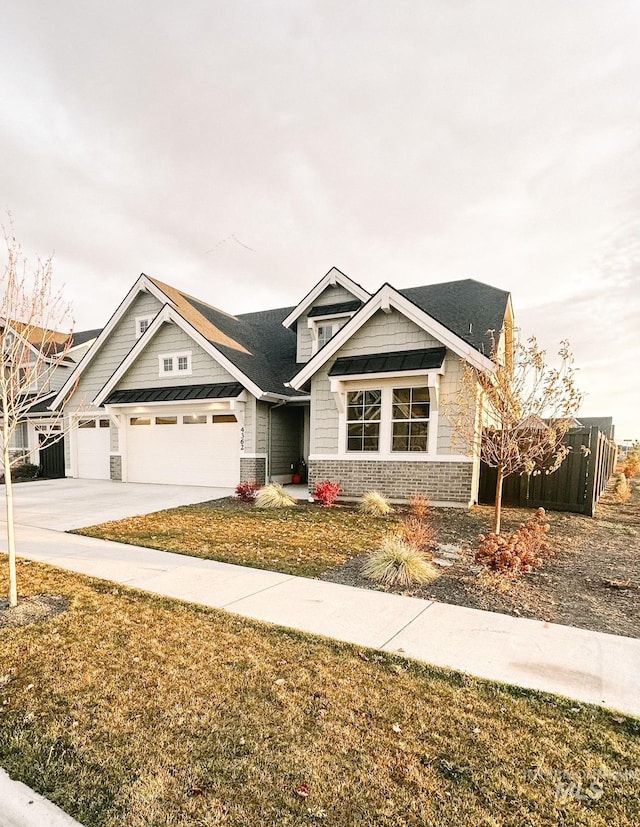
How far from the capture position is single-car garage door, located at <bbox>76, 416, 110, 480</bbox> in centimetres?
1795

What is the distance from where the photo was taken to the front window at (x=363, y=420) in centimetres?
1177

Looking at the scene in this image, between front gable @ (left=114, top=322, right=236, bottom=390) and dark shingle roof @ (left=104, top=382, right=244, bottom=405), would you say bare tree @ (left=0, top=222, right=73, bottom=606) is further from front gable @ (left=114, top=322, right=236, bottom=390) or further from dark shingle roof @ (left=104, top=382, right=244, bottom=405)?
front gable @ (left=114, top=322, right=236, bottom=390)

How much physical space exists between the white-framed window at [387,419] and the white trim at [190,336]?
3469 mm

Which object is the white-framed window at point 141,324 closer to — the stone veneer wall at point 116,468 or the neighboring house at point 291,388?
the neighboring house at point 291,388

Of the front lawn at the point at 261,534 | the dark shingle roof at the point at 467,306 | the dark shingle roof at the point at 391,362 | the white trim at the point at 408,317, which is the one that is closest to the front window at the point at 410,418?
the dark shingle roof at the point at 391,362

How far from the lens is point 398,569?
5426mm

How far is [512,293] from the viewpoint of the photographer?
569 inches

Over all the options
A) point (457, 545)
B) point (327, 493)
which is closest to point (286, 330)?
point (327, 493)

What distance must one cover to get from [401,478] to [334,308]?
7.05 metres

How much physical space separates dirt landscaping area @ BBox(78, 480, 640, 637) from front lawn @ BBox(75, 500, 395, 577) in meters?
0.02

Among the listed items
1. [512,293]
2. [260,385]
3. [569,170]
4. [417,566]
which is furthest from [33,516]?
[512,293]

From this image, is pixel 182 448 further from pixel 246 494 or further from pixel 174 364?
pixel 246 494

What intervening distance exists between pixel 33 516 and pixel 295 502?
250 inches

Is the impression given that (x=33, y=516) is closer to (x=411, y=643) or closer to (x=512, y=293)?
(x=411, y=643)
